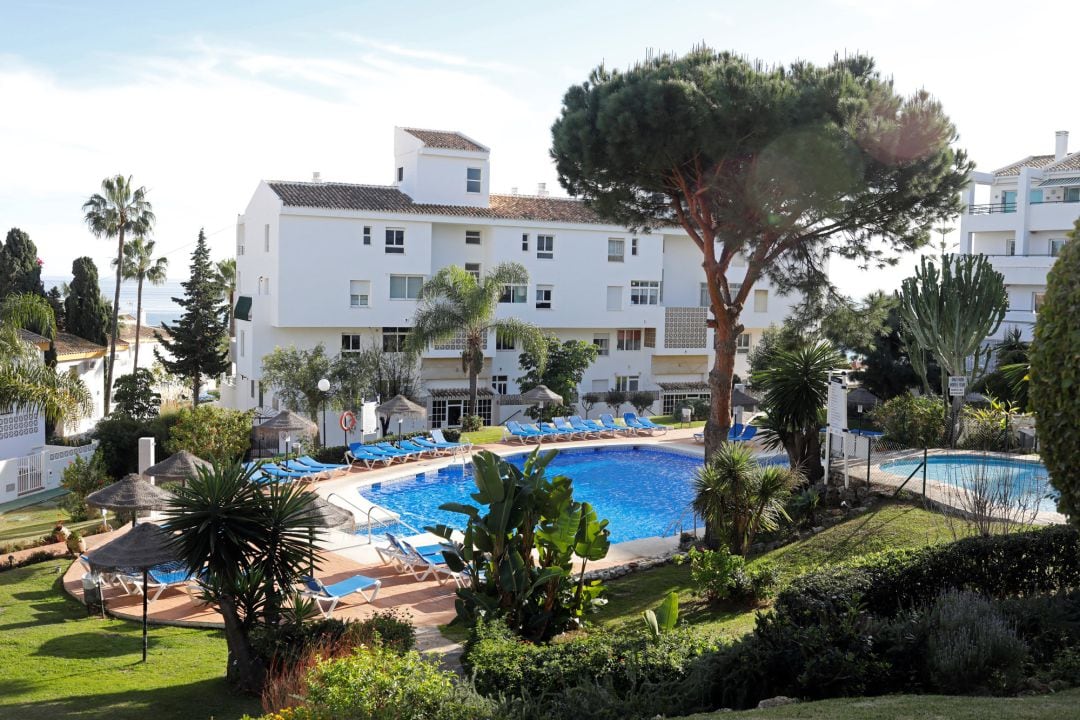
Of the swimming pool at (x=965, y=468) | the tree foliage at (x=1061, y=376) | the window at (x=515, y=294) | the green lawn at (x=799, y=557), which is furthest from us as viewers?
the window at (x=515, y=294)

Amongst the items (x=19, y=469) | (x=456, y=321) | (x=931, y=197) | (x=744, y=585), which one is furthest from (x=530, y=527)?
(x=456, y=321)

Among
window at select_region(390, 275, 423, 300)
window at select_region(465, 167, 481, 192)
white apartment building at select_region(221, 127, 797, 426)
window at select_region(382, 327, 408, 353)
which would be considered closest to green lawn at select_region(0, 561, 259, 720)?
white apartment building at select_region(221, 127, 797, 426)

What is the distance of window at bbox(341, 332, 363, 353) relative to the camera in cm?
3881

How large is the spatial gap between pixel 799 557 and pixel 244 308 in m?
31.3

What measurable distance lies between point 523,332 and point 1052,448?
2832 centimetres

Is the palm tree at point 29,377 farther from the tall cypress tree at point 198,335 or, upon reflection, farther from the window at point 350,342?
the tall cypress tree at point 198,335

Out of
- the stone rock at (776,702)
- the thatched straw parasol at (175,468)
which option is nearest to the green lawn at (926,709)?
the stone rock at (776,702)

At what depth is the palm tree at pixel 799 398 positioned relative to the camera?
18891 millimetres

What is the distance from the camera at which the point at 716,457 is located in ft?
48.5

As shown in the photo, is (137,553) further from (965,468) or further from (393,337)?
(393,337)

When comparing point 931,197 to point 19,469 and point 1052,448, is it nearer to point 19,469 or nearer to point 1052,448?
point 1052,448

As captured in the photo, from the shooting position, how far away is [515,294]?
4094cm

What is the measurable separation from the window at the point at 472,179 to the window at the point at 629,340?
390 inches

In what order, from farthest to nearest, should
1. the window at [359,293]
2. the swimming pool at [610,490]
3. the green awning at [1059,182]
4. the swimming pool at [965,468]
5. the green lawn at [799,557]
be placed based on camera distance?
the green awning at [1059,182]
the window at [359,293]
the swimming pool at [610,490]
the swimming pool at [965,468]
the green lawn at [799,557]
